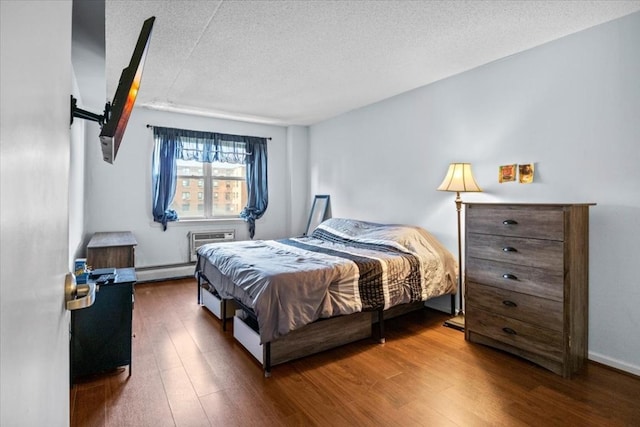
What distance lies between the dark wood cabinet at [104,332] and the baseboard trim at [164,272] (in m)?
2.65

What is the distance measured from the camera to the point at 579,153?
8.46 ft

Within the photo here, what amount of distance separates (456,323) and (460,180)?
4.47 ft

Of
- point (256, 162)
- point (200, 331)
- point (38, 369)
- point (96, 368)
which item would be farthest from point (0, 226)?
point (256, 162)

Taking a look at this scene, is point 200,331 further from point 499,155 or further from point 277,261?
point 499,155

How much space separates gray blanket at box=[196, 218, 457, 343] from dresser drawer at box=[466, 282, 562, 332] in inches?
19.5

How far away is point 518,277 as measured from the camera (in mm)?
2475

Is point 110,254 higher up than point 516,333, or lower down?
higher up

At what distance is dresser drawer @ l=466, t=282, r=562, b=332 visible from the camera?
2.29m

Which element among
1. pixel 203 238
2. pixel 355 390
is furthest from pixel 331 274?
pixel 203 238

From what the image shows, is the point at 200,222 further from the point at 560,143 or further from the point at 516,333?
the point at 560,143

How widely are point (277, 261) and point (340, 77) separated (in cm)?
204

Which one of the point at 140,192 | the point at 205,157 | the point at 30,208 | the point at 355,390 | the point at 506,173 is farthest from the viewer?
the point at 205,157

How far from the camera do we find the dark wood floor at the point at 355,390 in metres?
1.85

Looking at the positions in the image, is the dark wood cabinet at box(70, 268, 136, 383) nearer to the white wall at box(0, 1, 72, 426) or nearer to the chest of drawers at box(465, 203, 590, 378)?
the white wall at box(0, 1, 72, 426)
